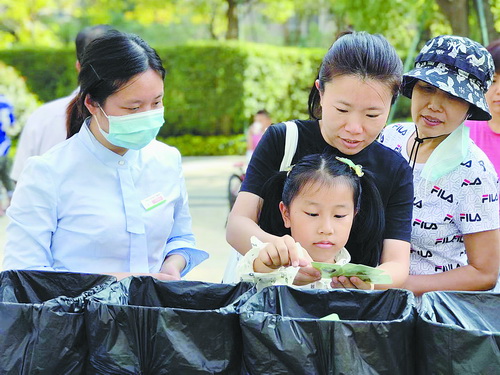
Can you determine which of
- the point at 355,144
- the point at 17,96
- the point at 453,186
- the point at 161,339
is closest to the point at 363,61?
the point at 355,144

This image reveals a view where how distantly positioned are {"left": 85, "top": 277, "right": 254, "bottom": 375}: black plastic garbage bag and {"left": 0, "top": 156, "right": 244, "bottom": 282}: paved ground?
4163 mm

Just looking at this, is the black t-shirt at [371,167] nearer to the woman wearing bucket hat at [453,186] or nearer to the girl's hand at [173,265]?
the woman wearing bucket hat at [453,186]

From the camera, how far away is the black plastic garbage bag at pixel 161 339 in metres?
1.54

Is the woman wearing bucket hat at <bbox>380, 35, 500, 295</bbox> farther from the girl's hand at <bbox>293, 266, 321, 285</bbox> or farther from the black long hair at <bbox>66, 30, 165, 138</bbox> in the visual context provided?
the black long hair at <bbox>66, 30, 165, 138</bbox>

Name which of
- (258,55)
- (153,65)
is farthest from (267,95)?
(153,65)

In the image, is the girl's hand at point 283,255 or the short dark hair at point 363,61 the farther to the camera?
the short dark hair at point 363,61

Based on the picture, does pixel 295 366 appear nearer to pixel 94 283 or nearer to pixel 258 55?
pixel 94 283

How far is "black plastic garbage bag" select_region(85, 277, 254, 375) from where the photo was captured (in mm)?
1543

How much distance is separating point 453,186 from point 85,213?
1173mm

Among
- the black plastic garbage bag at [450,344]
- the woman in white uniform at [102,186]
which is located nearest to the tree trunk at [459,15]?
the woman in white uniform at [102,186]

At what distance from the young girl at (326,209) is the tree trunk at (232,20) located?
20.4 m

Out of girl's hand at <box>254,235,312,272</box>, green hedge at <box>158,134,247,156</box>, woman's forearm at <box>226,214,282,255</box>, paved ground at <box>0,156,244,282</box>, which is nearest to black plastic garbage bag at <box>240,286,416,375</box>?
girl's hand at <box>254,235,312,272</box>

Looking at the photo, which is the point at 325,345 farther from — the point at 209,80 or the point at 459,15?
the point at 209,80

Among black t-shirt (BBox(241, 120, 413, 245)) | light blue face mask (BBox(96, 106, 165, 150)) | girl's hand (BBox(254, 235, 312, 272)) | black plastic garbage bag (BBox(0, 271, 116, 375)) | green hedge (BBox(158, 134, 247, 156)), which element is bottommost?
green hedge (BBox(158, 134, 247, 156))
